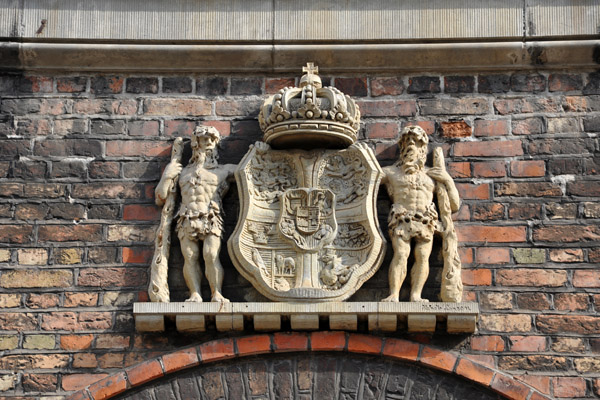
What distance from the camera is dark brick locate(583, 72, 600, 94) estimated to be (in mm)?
6859

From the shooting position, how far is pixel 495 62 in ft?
22.6

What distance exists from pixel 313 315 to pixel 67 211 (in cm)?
132

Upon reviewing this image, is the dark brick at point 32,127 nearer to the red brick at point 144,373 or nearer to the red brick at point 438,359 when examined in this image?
the red brick at point 144,373

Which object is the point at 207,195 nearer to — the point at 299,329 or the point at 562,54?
the point at 299,329

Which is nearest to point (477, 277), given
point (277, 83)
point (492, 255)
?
point (492, 255)

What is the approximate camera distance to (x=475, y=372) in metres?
6.25

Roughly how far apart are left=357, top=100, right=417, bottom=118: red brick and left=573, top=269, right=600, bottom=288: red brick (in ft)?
3.69

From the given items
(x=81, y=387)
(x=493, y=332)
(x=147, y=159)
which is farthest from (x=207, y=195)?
(x=493, y=332)

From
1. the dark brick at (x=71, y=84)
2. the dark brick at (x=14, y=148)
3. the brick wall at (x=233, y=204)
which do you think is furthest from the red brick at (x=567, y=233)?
the dark brick at (x=14, y=148)

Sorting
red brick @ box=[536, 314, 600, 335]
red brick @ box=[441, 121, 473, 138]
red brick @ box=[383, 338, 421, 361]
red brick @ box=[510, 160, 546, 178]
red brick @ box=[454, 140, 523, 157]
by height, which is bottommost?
red brick @ box=[383, 338, 421, 361]

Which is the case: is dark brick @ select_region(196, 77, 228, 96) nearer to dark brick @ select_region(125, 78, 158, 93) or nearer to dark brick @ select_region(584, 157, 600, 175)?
dark brick @ select_region(125, 78, 158, 93)

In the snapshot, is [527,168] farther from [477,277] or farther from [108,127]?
[108,127]

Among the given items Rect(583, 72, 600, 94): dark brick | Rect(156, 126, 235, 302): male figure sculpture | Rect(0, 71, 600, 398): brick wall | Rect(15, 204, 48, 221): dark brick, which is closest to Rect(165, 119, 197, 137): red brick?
Rect(0, 71, 600, 398): brick wall

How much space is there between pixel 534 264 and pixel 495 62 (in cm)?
106
